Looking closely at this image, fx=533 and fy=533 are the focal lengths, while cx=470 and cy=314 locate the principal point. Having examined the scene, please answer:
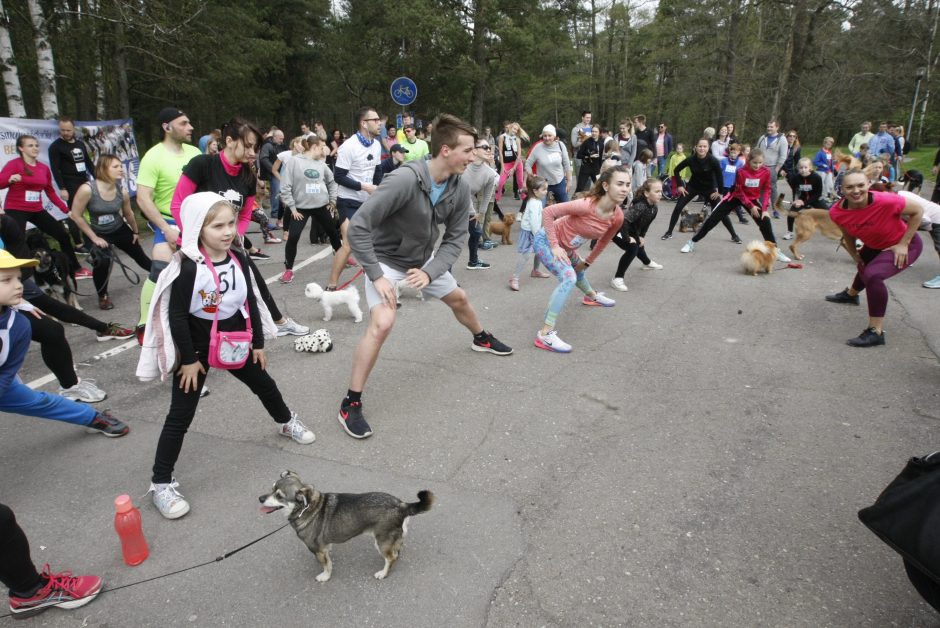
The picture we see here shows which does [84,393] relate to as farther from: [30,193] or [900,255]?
[900,255]

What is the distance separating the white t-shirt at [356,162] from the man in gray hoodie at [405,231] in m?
A: 3.17

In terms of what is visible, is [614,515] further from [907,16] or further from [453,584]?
[907,16]

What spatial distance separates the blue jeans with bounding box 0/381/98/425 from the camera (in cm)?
312

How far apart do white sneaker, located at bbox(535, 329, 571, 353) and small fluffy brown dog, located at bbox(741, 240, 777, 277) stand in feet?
13.7

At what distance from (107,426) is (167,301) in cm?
152

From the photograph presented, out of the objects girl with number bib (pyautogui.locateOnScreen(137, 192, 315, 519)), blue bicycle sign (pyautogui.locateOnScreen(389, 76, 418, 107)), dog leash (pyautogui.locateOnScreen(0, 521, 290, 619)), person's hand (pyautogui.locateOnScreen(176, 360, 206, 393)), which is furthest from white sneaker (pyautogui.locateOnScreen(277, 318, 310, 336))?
blue bicycle sign (pyautogui.locateOnScreen(389, 76, 418, 107))

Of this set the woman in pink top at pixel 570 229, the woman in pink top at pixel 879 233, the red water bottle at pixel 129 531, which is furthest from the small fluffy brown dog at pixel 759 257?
the red water bottle at pixel 129 531

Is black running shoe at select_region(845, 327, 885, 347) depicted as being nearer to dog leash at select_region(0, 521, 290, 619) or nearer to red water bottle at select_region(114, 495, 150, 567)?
dog leash at select_region(0, 521, 290, 619)

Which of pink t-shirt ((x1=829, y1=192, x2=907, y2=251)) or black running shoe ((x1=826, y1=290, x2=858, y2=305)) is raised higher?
pink t-shirt ((x1=829, y1=192, x2=907, y2=251))

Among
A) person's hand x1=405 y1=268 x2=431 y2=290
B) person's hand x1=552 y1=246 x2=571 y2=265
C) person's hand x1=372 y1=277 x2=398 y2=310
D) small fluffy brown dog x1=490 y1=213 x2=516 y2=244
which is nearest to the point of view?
person's hand x1=372 y1=277 x2=398 y2=310

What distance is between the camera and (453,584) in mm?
2508

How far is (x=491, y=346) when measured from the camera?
5074mm

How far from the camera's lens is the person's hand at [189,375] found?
2.88 meters

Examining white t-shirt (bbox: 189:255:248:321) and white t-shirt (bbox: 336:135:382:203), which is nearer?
white t-shirt (bbox: 189:255:248:321)
